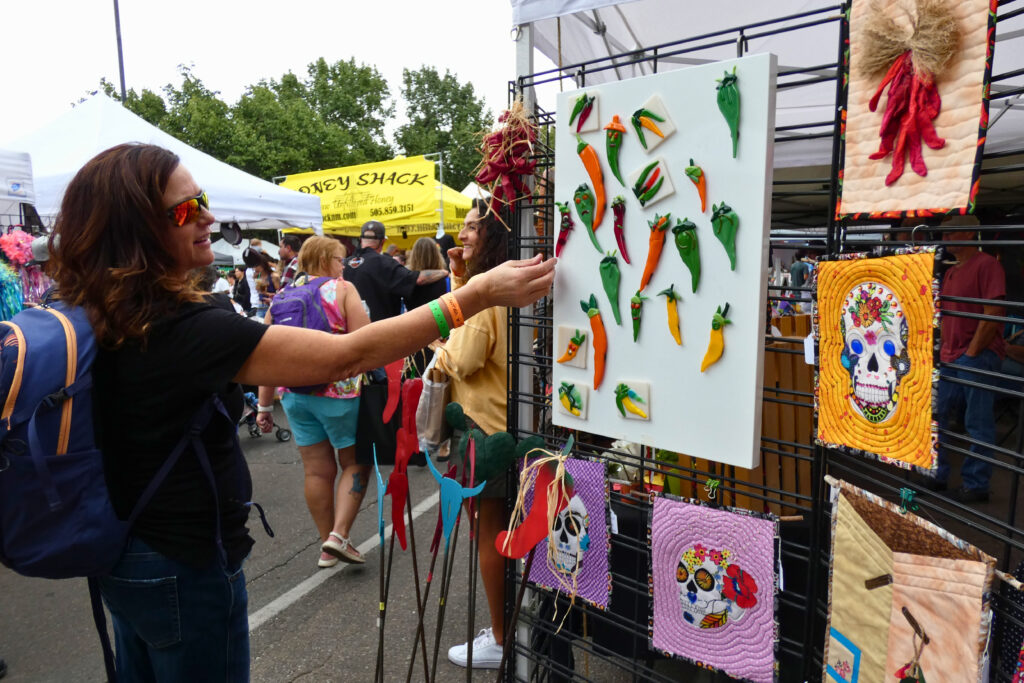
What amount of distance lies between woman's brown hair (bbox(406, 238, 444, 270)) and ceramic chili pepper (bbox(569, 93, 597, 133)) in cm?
345

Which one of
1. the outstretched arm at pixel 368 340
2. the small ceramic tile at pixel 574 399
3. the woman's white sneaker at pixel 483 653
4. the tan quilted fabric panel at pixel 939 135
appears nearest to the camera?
the tan quilted fabric panel at pixel 939 135

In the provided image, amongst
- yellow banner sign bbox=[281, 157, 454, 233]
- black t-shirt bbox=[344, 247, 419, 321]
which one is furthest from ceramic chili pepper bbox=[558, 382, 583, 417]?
yellow banner sign bbox=[281, 157, 454, 233]

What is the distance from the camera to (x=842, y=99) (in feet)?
3.67

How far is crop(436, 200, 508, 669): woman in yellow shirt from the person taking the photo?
7.06 ft

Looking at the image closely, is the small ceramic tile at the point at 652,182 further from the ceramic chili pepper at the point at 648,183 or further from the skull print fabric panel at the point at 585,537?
the skull print fabric panel at the point at 585,537

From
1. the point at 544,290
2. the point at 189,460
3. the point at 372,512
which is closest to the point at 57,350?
the point at 189,460

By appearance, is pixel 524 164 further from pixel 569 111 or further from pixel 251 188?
pixel 251 188

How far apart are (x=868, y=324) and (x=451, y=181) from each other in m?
35.0

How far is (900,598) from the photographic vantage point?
1092 millimetres

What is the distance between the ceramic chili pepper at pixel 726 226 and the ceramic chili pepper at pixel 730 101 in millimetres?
98

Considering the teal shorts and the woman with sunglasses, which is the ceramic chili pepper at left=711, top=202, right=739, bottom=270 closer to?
the woman with sunglasses

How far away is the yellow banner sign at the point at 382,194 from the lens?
31.2 ft

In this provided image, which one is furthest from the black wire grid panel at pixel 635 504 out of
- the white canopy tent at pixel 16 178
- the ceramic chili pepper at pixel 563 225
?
the white canopy tent at pixel 16 178

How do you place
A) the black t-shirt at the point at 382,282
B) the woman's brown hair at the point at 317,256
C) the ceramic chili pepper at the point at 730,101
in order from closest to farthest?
the ceramic chili pepper at the point at 730,101
the woman's brown hair at the point at 317,256
the black t-shirt at the point at 382,282
